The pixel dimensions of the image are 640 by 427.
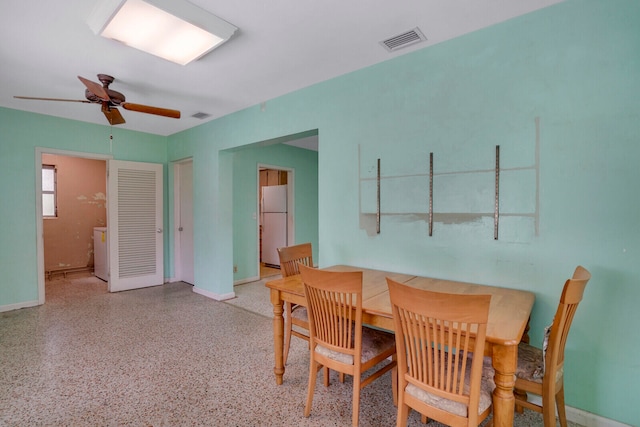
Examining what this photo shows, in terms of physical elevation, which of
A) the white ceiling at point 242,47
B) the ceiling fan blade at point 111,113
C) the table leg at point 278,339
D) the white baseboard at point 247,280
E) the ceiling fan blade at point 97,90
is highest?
the white ceiling at point 242,47

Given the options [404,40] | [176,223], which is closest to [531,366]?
[404,40]

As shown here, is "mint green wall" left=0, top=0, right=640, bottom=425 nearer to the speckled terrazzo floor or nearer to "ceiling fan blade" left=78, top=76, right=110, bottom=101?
the speckled terrazzo floor

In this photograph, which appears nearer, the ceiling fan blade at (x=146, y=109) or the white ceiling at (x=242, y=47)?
the white ceiling at (x=242, y=47)

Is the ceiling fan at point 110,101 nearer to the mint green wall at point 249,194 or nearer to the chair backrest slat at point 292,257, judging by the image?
the chair backrest slat at point 292,257

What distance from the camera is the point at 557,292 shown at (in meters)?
1.90

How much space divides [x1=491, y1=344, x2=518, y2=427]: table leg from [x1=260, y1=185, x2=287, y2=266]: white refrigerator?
5.05 meters

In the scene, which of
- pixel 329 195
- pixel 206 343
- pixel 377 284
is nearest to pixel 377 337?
pixel 377 284

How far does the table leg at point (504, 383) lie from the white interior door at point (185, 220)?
15.8 feet

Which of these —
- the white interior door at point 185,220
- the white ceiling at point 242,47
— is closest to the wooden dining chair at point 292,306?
the white ceiling at point 242,47

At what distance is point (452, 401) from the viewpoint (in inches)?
52.7

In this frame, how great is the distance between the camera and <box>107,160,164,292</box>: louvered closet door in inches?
181

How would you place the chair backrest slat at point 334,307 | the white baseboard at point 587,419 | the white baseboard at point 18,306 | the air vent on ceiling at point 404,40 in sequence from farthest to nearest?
the white baseboard at point 18,306 < the air vent on ceiling at point 404,40 < the white baseboard at point 587,419 < the chair backrest slat at point 334,307

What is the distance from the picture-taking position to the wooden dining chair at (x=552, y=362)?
1341mm

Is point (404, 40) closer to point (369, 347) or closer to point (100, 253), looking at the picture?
point (369, 347)
